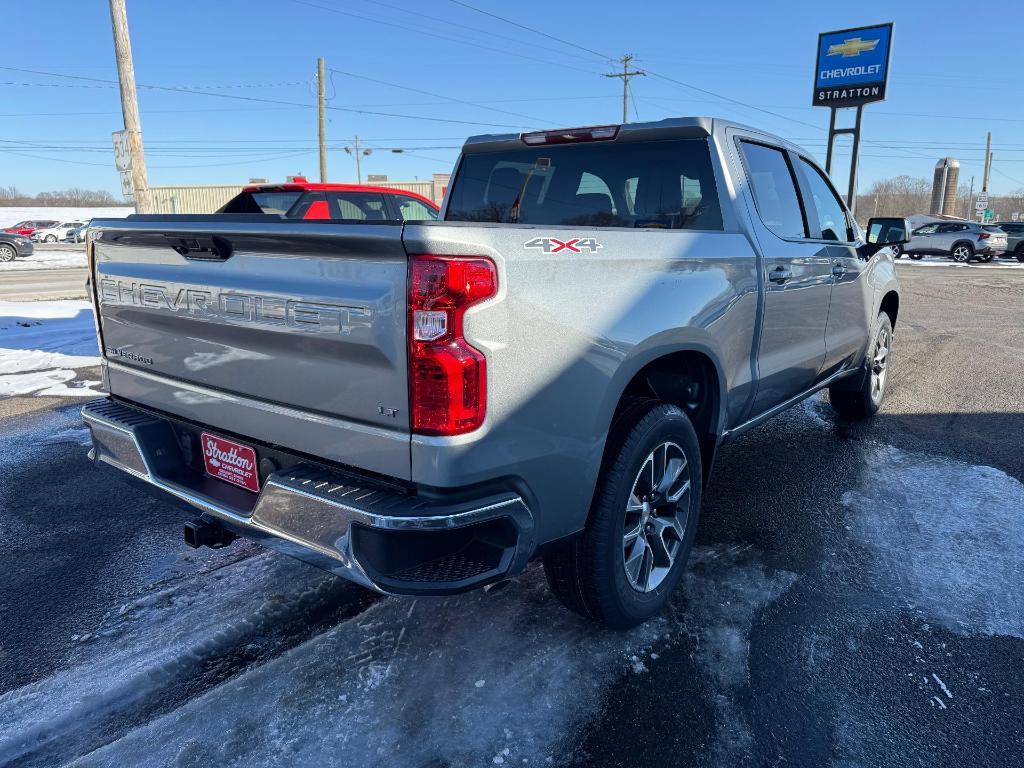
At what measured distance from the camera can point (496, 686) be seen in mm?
2520

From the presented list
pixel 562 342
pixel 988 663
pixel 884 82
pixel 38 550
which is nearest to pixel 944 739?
pixel 988 663

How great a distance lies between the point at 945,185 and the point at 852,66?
3708 cm

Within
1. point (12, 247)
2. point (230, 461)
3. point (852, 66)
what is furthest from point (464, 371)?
point (12, 247)

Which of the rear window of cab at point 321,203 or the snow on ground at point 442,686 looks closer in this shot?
the snow on ground at point 442,686

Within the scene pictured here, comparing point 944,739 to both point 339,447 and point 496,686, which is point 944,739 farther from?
point 339,447

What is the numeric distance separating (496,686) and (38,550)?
2.44 metres

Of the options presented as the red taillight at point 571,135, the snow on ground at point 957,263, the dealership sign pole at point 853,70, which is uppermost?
the dealership sign pole at point 853,70

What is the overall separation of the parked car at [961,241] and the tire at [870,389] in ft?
79.9

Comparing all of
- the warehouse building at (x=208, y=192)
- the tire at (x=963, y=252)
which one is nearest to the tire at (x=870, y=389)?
the tire at (x=963, y=252)

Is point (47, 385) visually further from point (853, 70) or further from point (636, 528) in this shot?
point (853, 70)

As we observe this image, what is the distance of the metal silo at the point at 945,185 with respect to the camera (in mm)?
55625

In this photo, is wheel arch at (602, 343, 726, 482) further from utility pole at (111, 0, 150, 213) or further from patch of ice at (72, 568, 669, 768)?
utility pole at (111, 0, 150, 213)

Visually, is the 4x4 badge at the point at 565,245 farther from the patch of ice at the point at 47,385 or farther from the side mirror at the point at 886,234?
the patch of ice at the point at 47,385

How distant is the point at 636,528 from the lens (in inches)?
110
